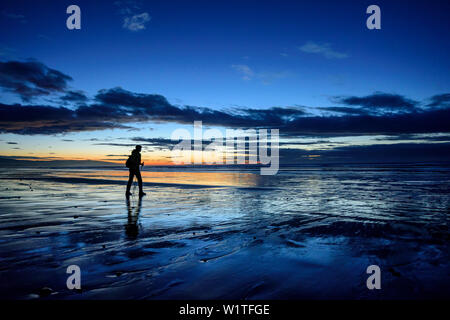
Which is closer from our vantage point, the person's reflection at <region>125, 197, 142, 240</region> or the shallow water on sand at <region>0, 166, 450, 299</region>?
the shallow water on sand at <region>0, 166, 450, 299</region>

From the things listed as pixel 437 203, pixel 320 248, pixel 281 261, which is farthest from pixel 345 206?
pixel 281 261

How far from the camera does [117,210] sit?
28.7 ft

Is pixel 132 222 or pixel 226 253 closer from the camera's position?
pixel 226 253

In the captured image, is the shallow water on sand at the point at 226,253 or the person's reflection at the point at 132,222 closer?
the shallow water on sand at the point at 226,253

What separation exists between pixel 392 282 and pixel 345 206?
6072 millimetres
